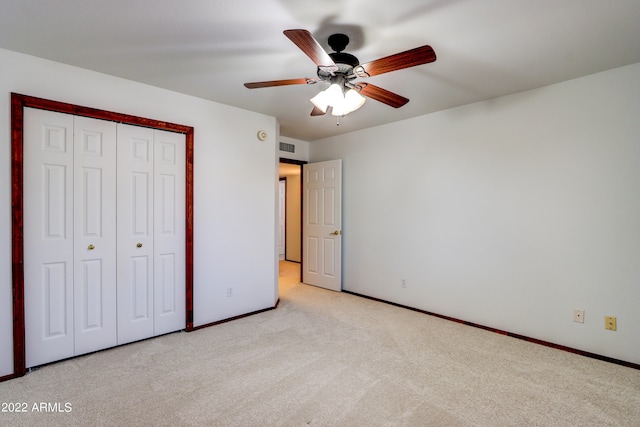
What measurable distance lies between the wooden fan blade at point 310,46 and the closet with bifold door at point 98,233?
1.91m

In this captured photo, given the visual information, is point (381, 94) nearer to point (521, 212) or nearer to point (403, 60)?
point (403, 60)

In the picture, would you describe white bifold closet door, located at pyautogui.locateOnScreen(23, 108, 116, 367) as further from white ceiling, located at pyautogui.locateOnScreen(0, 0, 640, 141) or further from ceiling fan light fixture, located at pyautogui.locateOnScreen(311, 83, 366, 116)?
ceiling fan light fixture, located at pyautogui.locateOnScreen(311, 83, 366, 116)

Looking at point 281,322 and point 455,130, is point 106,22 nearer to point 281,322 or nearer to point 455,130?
point 281,322

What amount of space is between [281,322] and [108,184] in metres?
2.15

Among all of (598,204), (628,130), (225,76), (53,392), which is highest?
(225,76)

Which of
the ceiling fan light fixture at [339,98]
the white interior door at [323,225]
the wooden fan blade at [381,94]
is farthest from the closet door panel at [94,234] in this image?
the white interior door at [323,225]

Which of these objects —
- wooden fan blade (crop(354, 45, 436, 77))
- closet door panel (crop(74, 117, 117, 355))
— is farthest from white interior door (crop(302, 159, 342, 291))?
closet door panel (crop(74, 117, 117, 355))

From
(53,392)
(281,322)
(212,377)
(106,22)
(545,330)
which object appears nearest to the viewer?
(106,22)

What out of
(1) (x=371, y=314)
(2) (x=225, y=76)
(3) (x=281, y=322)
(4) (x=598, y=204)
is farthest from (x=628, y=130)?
(3) (x=281, y=322)

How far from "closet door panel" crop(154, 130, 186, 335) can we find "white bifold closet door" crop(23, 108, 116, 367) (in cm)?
36

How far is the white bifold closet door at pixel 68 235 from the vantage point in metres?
2.34

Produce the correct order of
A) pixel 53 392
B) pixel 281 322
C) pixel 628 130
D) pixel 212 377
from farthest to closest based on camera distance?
pixel 281 322
pixel 628 130
pixel 212 377
pixel 53 392

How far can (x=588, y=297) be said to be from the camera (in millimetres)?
2615

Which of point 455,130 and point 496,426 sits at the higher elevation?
point 455,130
